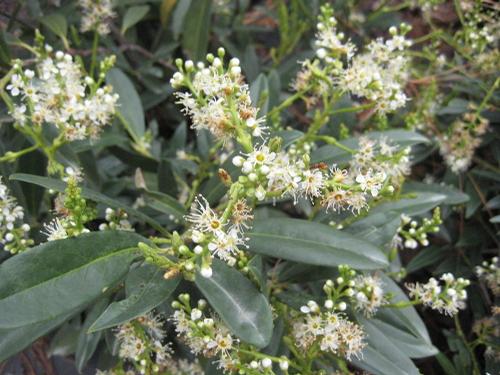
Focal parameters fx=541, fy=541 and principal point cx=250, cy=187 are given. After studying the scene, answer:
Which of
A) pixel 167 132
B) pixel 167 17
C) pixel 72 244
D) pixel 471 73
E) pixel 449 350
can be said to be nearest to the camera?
pixel 72 244

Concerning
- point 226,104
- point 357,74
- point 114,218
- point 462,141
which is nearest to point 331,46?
point 357,74

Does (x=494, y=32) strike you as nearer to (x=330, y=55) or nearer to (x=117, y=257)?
(x=330, y=55)

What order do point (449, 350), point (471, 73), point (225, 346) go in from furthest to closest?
point (471, 73), point (449, 350), point (225, 346)

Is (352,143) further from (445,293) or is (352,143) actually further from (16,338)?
(16,338)

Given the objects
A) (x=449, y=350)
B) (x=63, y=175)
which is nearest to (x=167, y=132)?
(x=63, y=175)

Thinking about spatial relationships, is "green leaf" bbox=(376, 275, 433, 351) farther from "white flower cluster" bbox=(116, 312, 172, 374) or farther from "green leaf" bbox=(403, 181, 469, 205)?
"white flower cluster" bbox=(116, 312, 172, 374)

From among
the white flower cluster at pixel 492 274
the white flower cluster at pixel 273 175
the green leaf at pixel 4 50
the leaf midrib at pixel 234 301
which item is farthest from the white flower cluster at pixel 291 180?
the green leaf at pixel 4 50
